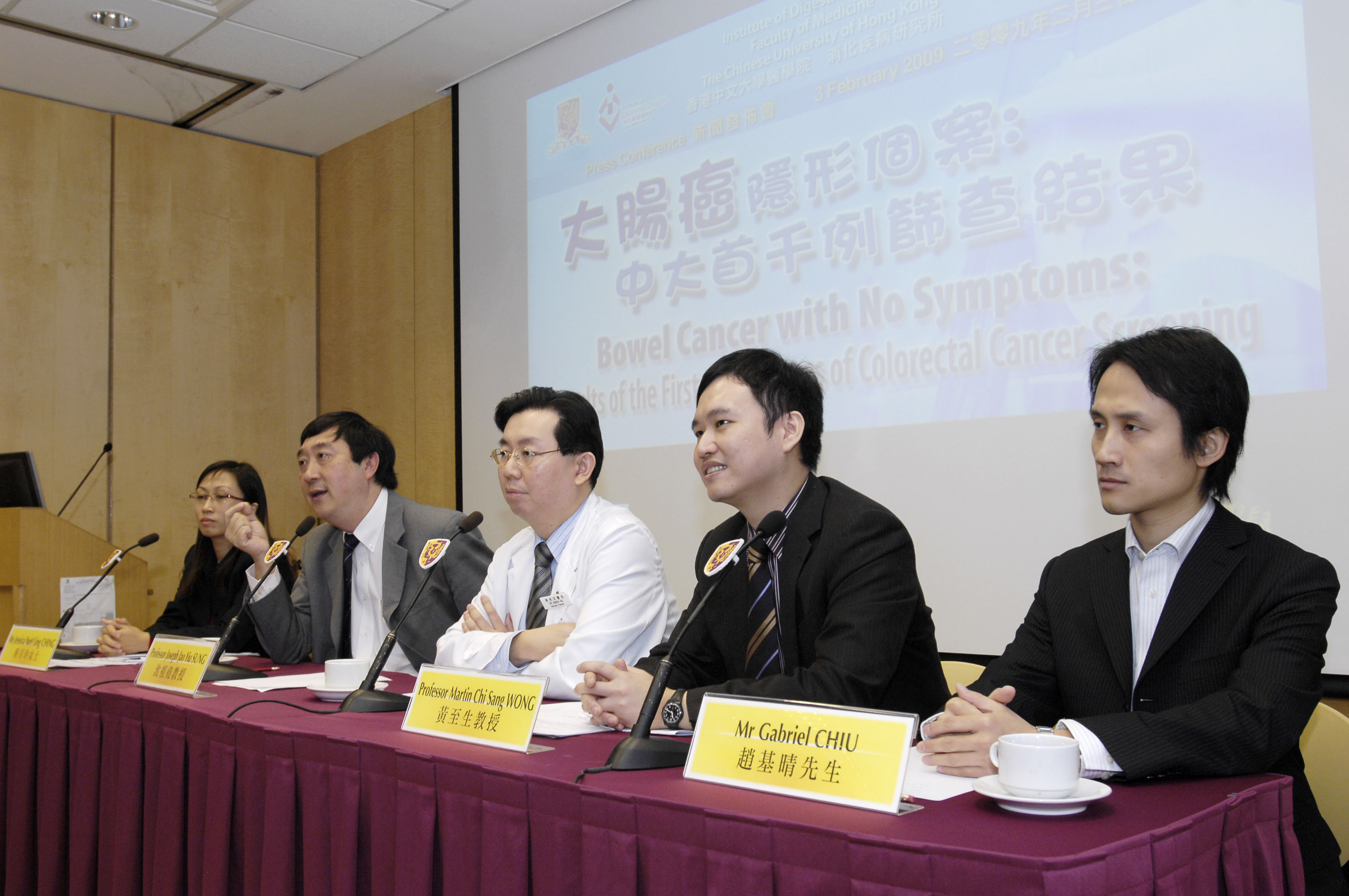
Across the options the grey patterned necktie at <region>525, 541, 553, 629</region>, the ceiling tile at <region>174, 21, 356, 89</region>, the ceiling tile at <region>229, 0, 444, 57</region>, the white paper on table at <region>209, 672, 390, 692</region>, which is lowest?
the white paper on table at <region>209, 672, 390, 692</region>

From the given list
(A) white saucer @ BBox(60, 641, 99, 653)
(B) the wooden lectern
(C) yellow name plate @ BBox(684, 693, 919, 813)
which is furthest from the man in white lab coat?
(B) the wooden lectern

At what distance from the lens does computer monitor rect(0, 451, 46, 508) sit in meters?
3.88

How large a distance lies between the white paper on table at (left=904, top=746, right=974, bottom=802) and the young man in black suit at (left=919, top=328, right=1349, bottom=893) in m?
0.02

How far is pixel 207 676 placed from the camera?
2301 millimetres

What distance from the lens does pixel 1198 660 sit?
4.70ft

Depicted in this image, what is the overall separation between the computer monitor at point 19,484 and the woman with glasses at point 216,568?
69cm

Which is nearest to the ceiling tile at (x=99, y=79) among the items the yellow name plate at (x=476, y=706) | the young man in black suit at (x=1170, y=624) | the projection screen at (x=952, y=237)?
the projection screen at (x=952, y=237)

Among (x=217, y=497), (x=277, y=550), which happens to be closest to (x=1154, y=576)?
(x=277, y=550)

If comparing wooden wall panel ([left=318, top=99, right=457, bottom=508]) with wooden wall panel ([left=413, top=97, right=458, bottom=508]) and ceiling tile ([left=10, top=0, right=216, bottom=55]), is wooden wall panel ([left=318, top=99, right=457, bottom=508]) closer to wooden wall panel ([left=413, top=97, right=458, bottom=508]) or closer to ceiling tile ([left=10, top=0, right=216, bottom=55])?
wooden wall panel ([left=413, top=97, right=458, bottom=508])

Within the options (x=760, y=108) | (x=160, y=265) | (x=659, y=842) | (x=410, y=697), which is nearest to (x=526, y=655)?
(x=410, y=697)

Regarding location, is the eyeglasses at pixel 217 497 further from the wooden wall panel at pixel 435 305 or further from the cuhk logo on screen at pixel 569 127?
the cuhk logo on screen at pixel 569 127

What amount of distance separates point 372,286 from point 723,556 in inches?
176

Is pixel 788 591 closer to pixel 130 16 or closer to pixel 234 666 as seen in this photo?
pixel 234 666

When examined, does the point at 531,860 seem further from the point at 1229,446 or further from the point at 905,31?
the point at 905,31
